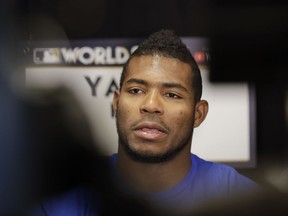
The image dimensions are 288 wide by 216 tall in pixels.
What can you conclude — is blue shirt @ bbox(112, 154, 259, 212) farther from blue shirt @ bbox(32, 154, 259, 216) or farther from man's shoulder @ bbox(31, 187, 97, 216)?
man's shoulder @ bbox(31, 187, 97, 216)

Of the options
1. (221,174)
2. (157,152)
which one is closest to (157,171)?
(157,152)

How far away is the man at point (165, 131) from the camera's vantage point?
1.36 m

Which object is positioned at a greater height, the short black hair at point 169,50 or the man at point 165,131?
the short black hair at point 169,50

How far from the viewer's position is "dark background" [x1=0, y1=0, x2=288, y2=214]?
1427 millimetres

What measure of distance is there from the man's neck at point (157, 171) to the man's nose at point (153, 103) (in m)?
0.17

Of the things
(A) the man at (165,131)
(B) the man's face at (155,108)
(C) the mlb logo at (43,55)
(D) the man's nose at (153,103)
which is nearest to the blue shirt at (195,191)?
(A) the man at (165,131)

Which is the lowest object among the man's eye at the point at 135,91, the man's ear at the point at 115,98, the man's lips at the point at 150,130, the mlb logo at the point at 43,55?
the man's lips at the point at 150,130

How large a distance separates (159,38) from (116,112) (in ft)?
0.87

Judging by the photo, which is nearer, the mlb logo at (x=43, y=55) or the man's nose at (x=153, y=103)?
the man's nose at (x=153, y=103)

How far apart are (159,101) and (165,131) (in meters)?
0.09

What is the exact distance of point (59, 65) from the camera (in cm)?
146

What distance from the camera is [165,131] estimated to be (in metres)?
1.38

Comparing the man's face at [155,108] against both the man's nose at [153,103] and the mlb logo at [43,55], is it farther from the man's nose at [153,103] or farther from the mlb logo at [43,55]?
the mlb logo at [43,55]

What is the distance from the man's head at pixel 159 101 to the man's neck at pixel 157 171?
1 centimetres
